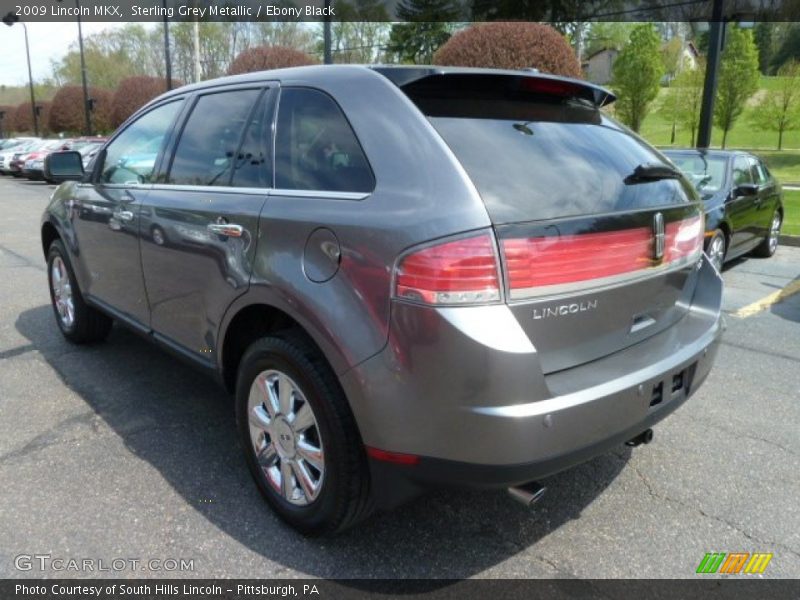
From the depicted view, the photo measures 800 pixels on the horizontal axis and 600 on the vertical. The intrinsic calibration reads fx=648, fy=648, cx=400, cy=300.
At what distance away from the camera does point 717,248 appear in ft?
22.7

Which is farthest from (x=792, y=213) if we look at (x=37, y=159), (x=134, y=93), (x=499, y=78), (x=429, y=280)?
(x=134, y=93)

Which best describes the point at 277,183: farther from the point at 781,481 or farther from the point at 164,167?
the point at 781,481

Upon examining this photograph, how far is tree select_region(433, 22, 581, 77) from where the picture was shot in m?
14.5

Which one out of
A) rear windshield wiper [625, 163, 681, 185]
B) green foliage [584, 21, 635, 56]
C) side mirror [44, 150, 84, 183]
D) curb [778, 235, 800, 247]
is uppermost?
green foliage [584, 21, 635, 56]

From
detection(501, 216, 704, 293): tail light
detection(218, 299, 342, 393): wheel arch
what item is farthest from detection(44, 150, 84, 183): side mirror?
detection(501, 216, 704, 293): tail light

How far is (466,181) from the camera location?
82.3 inches

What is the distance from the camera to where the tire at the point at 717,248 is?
668 centimetres

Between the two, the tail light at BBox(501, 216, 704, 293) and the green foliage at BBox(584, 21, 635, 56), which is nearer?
the tail light at BBox(501, 216, 704, 293)

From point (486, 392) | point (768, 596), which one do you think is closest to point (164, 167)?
point (486, 392)

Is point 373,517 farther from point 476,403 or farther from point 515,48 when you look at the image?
point 515,48

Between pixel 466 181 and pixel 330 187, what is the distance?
583 mm

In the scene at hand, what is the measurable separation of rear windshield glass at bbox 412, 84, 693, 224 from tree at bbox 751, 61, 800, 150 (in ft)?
129

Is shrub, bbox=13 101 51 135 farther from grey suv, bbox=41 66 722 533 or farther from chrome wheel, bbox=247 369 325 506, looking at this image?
chrome wheel, bbox=247 369 325 506

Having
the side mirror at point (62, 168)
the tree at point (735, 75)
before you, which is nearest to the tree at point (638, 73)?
the tree at point (735, 75)
